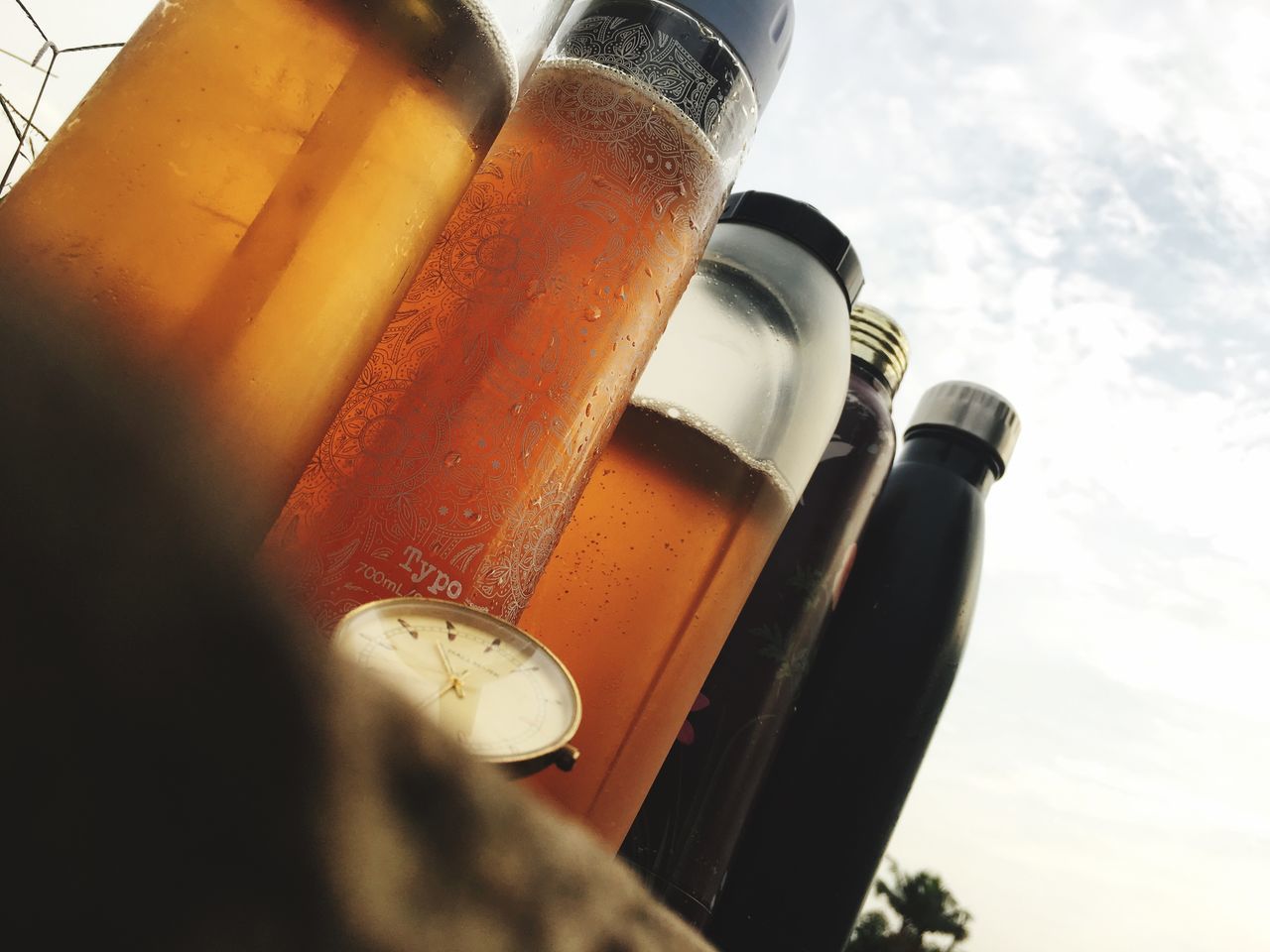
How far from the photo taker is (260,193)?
34 centimetres

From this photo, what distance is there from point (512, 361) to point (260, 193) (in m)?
0.12

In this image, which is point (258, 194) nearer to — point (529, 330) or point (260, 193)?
point (260, 193)

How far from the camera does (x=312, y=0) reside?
364mm

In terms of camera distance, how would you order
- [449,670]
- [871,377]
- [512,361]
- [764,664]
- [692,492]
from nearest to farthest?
[449,670] < [512,361] < [692,492] < [764,664] < [871,377]

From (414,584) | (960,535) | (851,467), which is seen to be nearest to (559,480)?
(414,584)

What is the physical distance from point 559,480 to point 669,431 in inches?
4.2

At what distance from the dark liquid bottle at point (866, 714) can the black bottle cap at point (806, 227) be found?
0.20 m

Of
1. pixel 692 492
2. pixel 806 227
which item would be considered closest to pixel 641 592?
pixel 692 492

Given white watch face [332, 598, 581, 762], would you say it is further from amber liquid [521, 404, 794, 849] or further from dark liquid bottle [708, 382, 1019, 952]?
dark liquid bottle [708, 382, 1019, 952]

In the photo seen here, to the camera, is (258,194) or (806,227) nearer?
(258,194)

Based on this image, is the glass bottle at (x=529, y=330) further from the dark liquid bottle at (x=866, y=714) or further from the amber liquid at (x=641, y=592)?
the dark liquid bottle at (x=866, y=714)

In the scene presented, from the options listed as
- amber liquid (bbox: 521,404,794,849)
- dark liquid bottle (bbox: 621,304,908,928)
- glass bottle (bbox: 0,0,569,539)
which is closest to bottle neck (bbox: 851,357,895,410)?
dark liquid bottle (bbox: 621,304,908,928)

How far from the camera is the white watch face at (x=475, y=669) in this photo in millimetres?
283

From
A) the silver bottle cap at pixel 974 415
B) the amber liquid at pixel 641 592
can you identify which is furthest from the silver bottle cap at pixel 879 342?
the amber liquid at pixel 641 592
